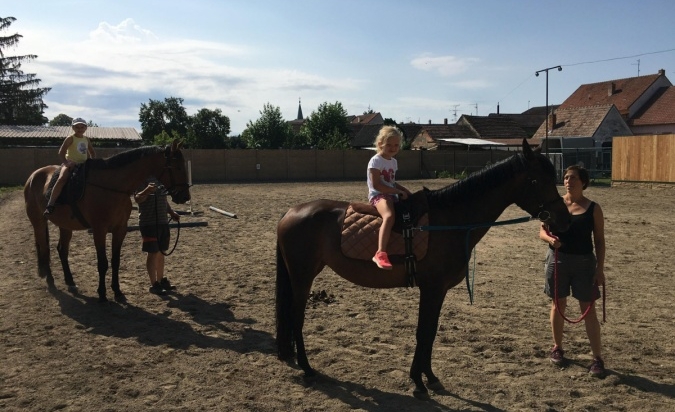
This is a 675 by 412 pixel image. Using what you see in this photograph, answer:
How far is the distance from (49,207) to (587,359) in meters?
6.85

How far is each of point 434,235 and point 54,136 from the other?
138 ft

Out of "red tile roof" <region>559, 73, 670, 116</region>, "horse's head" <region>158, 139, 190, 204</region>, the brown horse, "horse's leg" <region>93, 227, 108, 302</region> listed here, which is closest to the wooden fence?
"horse's head" <region>158, 139, 190, 204</region>

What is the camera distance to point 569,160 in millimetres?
31609

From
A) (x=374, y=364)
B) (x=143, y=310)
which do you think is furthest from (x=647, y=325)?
(x=143, y=310)

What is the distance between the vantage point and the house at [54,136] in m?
39.4

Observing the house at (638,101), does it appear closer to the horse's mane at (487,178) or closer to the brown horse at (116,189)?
the brown horse at (116,189)

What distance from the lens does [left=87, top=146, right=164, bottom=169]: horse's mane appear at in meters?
7.07

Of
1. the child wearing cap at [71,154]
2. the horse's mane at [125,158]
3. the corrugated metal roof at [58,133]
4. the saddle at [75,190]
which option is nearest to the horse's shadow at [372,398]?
the horse's mane at [125,158]

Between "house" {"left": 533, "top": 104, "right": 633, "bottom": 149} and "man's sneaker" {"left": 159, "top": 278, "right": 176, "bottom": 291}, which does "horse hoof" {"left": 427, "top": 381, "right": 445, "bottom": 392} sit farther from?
"house" {"left": 533, "top": 104, "right": 633, "bottom": 149}

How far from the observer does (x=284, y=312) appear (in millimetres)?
4867

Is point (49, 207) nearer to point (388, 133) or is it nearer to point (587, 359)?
point (388, 133)

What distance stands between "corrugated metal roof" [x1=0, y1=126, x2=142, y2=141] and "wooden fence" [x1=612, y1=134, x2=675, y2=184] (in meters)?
35.5

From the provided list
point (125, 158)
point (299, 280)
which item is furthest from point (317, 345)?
point (125, 158)

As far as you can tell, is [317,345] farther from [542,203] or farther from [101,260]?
[101,260]
